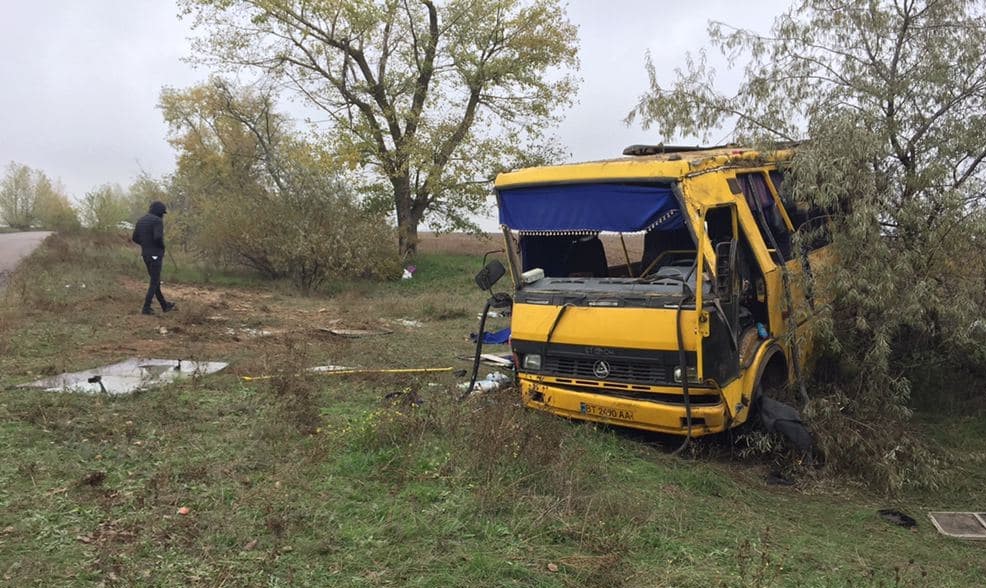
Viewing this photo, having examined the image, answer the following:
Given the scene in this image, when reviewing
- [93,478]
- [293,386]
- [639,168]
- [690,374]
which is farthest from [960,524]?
[93,478]

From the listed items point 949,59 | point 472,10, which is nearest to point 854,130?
point 949,59

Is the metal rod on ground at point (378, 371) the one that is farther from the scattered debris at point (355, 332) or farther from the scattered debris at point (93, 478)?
the scattered debris at point (93, 478)

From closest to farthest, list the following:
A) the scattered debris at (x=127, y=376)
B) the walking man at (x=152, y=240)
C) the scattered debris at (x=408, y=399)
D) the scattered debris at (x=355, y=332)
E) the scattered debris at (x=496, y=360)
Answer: the scattered debris at (x=408, y=399)
the scattered debris at (x=127, y=376)
the scattered debris at (x=496, y=360)
the scattered debris at (x=355, y=332)
the walking man at (x=152, y=240)

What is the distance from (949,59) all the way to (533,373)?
17.3 feet

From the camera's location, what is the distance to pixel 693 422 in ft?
18.5

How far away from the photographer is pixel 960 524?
5.12 metres

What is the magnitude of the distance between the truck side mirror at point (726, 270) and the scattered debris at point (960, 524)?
7.37ft

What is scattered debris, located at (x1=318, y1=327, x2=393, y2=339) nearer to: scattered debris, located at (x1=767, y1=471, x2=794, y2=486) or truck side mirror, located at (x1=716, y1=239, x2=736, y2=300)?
truck side mirror, located at (x1=716, y1=239, x2=736, y2=300)

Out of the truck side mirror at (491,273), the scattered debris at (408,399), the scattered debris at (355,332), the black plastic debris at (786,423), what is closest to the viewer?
the black plastic debris at (786,423)

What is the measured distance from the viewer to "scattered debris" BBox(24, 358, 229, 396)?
22.2 ft

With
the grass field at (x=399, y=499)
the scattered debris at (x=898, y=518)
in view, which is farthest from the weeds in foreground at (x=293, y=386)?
the scattered debris at (x=898, y=518)

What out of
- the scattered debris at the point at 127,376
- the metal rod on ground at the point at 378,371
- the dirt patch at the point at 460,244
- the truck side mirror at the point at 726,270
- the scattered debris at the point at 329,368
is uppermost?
the dirt patch at the point at 460,244

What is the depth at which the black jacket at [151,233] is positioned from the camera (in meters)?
11.8

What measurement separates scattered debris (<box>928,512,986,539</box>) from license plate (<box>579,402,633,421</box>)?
2.36 m
